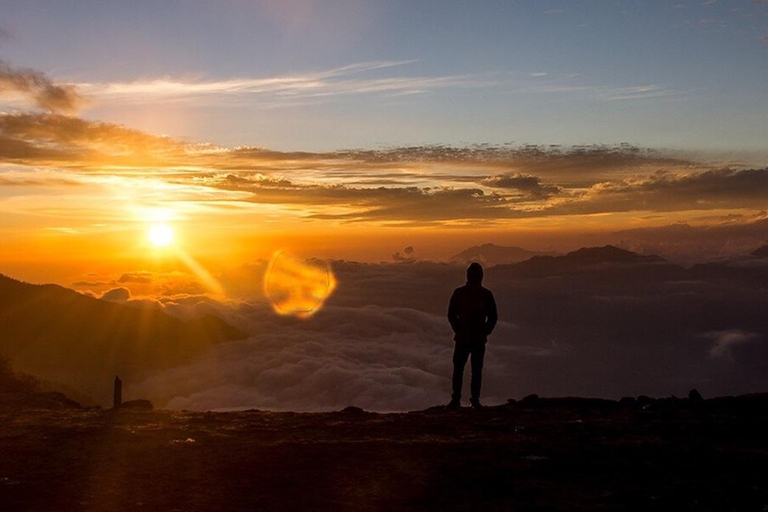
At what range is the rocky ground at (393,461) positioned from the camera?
7168 millimetres

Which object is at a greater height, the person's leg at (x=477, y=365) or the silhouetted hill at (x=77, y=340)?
the person's leg at (x=477, y=365)

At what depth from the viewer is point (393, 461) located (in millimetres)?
8742

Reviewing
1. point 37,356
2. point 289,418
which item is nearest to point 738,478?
point 289,418

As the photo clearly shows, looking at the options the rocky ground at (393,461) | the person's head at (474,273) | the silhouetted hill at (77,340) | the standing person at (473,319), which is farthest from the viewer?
the silhouetted hill at (77,340)

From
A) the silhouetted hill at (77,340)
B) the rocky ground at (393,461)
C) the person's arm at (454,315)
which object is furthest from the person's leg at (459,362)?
the silhouetted hill at (77,340)

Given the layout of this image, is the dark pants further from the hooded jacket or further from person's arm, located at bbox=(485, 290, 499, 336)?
person's arm, located at bbox=(485, 290, 499, 336)

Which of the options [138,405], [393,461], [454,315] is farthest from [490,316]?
[138,405]

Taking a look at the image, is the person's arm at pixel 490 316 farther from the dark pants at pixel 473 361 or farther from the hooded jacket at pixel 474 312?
the dark pants at pixel 473 361

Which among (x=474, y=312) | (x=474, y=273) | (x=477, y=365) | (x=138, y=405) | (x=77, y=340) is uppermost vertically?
(x=474, y=273)

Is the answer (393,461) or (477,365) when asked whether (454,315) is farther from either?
(393,461)

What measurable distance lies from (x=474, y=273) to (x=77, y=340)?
539 ft

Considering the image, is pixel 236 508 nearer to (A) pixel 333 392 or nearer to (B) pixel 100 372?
(A) pixel 333 392

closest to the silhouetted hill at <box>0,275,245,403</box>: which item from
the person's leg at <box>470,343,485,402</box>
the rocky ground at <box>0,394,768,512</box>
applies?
the person's leg at <box>470,343,485,402</box>

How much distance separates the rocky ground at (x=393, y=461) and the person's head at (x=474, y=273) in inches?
90.9
